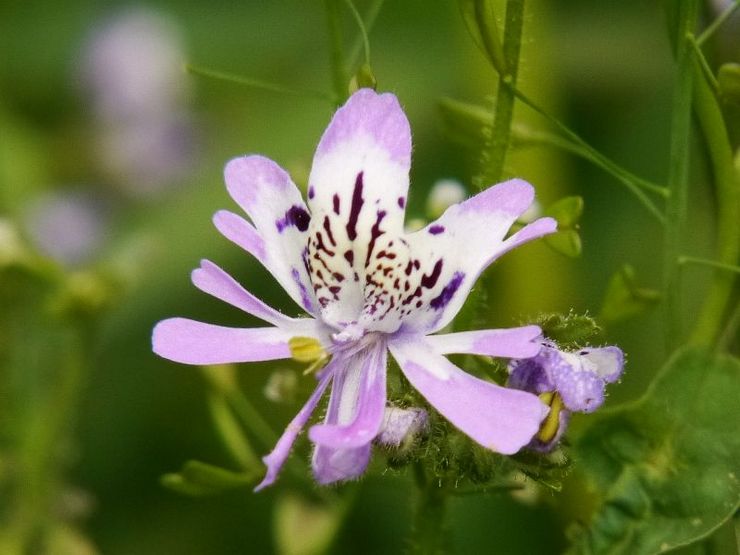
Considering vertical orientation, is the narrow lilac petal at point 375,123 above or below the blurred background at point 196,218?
above

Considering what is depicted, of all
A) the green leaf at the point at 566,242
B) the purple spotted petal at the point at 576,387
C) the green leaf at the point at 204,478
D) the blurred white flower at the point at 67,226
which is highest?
the green leaf at the point at 566,242

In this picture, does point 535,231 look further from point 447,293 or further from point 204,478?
Result: point 204,478

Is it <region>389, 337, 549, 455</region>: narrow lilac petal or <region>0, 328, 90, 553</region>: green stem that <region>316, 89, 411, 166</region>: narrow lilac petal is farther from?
<region>0, 328, 90, 553</region>: green stem

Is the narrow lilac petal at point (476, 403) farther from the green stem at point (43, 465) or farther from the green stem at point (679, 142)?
the green stem at point (43, 465)

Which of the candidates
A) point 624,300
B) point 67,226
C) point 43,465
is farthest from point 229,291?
point 67,226

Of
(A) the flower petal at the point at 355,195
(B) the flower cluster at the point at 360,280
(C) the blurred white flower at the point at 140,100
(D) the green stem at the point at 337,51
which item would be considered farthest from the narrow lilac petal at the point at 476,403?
(C) the blurred white flower at the point at 140,100

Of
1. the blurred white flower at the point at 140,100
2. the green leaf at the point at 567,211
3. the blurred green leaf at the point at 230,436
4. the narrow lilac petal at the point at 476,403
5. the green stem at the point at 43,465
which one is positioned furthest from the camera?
the blurred white flower at the point at 140,100

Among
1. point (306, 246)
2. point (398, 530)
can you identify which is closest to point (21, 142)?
point (398, 530)

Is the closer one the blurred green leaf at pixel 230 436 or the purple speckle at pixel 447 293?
the purple speckle at pixel 447 293

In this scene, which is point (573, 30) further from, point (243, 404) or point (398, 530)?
point (243, 404)

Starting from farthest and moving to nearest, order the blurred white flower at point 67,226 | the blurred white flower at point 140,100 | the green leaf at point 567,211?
the blurred white flower at point 140,100 → the blurred white flower at point 67,226 → the green leaf at point 567,211
